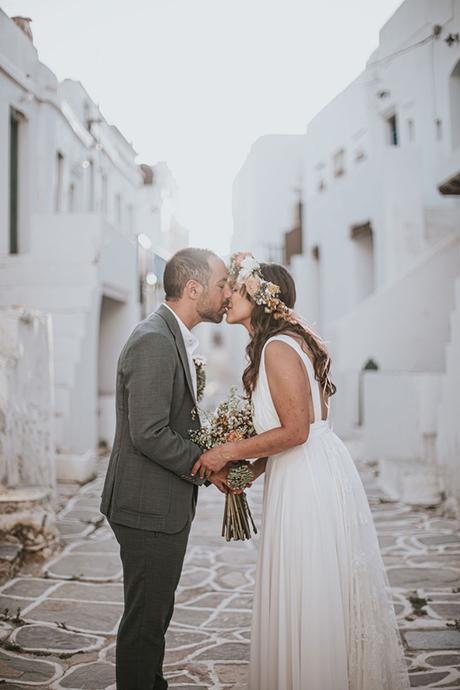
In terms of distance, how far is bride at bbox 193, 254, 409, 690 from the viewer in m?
3.09

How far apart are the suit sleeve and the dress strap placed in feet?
1.67

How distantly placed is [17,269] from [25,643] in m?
7.48

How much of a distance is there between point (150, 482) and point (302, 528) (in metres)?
0.72

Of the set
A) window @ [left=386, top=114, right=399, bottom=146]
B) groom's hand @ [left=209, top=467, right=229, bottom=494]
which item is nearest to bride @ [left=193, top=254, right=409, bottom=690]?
groom's hand @ [left=209, top=467, right=229, bottom=494]

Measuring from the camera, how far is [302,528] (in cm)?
316

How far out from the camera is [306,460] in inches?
128

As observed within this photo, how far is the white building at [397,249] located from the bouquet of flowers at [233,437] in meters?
5.02

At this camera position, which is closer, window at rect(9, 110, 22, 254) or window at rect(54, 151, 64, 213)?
window at rect(9, 110, 22, 254)

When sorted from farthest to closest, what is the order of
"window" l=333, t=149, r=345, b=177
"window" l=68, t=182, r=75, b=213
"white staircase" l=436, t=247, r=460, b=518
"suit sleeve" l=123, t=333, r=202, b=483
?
"window" l=333, t=149, r=345, b=177 < "window" l=68, t=182, r=75, b=213 < "white staircase" l=436, t=247, r=460, b=518 < "suit sleeve" l=123, t=333, r=202, b=483

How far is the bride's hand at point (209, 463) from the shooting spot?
3113 mm

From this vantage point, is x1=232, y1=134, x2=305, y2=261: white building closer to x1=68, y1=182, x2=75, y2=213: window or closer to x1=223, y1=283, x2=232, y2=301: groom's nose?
x1=68, y1=182, x2=75, y2=213: window

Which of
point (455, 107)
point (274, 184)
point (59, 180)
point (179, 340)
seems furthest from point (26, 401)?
point (274, 184)

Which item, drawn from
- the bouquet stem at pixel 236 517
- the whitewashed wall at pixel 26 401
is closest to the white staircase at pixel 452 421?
the whitewashed wall at pixel 26 401

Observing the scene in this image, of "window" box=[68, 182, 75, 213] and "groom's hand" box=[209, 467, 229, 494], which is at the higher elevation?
"window" box=[68, 182, 75, 213]
